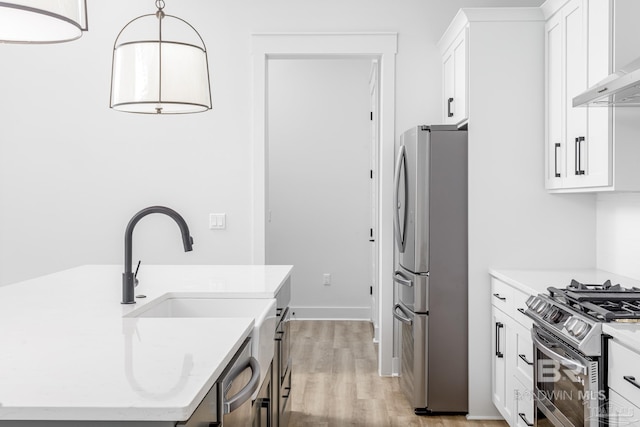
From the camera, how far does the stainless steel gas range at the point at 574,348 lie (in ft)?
6.51

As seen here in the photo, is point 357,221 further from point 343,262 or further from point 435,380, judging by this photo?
point 435,380

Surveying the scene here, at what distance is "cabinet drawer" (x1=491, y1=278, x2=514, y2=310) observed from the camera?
10.1 ft

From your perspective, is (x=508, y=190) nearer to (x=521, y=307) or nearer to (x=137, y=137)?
(x=521, y=307)

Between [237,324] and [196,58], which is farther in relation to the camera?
[196,58]

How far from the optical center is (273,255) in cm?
608

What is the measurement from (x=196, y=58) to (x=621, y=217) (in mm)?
2271

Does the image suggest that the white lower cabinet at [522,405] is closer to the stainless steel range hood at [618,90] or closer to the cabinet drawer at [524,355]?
the cabinet drawer at [524,355]

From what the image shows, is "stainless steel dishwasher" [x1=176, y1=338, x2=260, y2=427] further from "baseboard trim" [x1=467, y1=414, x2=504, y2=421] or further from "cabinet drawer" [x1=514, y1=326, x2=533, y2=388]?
"baseboard trim" [x1=467, y1=414, x2=504, y2=421]

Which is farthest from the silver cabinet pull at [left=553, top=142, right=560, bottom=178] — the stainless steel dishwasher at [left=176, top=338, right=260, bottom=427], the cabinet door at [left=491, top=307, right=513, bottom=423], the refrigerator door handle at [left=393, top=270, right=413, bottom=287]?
the stainless steel dishwasher at [left=176, top=338, right=260, bottom=427]

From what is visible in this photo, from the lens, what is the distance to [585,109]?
2.77 metres

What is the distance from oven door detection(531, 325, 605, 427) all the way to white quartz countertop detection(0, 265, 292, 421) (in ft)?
3.61

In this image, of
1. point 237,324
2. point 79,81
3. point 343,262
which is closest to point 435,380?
point 237,324

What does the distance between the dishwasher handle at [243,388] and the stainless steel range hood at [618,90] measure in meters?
1.47

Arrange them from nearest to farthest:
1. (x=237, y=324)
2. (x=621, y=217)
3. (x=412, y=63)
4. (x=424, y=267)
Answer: (x=237, y=324) → (x=621, y=217) → (x=424, y=267) → (x=412, y=63)
